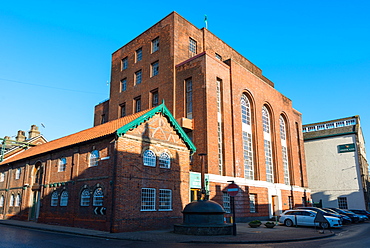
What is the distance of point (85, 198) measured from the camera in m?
20.4

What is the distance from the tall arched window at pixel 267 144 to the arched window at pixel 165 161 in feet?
51.9

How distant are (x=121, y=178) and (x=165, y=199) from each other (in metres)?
4.01

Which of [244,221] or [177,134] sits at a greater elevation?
[177,134]

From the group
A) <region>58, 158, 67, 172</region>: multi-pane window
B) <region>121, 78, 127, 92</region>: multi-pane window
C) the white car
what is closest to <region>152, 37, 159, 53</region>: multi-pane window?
<region>121, 78, 127, 92</region>: multi-pane window

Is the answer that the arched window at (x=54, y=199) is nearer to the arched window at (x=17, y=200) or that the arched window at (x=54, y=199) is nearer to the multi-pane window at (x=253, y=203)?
the arched window at (x=17, y=200)

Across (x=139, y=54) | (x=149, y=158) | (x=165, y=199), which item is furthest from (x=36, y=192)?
(x=139, y=54)

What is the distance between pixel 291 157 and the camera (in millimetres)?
38469

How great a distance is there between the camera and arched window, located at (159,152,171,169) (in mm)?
21094

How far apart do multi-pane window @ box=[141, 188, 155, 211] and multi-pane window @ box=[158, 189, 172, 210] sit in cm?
62

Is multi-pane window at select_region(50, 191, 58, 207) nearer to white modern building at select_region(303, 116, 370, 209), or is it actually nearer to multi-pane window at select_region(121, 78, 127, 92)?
multi-pane window at select_region(121, 78, 127, 92)

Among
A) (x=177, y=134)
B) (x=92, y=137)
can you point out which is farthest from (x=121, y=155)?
(x=177, y=134)

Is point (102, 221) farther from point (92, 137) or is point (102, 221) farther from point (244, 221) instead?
point (244, 221)

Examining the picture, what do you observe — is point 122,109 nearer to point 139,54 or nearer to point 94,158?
point 139,54

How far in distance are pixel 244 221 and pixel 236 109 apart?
10567 millimetres
